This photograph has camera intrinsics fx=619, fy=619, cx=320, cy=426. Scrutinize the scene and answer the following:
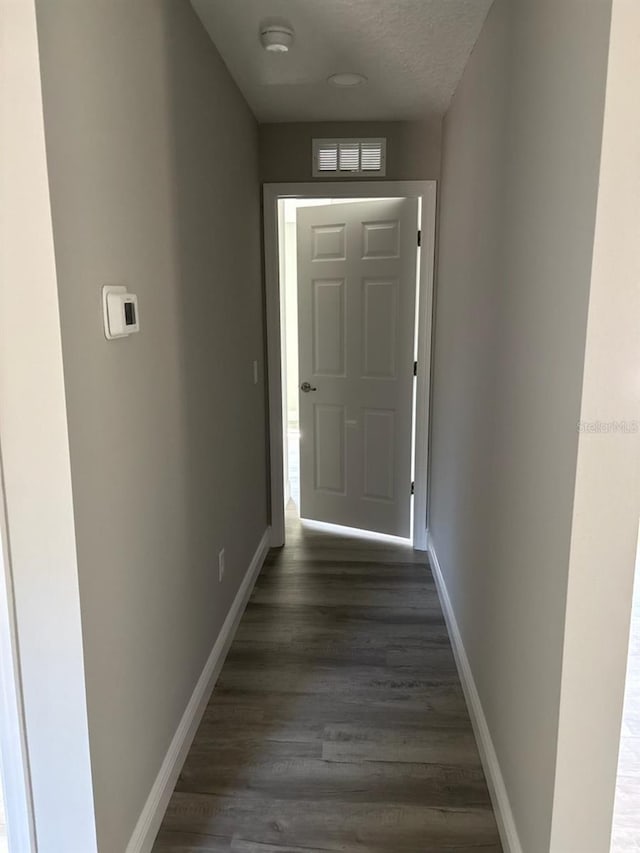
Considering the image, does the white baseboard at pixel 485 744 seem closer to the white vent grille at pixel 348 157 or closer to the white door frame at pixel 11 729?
the white door frame at pixel 11 729

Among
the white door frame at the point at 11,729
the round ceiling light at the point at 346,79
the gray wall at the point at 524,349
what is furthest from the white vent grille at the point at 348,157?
the white door frame at the point at 11,729

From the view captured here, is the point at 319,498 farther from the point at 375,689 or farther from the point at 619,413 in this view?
the point at 619,413

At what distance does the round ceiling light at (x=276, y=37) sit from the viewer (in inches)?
83.8

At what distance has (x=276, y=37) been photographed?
2158 mm

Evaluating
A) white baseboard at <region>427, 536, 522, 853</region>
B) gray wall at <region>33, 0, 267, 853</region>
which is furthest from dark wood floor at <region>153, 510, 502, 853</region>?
gray wall at <region>33, 0, 267, 853</region>

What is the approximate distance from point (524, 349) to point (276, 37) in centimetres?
148

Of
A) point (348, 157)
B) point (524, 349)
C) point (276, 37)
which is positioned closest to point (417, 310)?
point (348, 157)

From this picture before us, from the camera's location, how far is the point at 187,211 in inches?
78.1

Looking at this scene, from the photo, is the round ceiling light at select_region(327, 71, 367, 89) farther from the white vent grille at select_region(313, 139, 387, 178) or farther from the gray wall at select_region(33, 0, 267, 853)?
the white vent grille at select_region(313, 139, 387, 178)

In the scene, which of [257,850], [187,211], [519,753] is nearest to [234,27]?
[187,211]

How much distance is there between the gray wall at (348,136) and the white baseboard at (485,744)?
7.13 feet

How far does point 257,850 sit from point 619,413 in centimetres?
142

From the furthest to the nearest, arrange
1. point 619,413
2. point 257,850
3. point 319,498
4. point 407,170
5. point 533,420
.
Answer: point 319,498 → point 407,170 → point 257,850 → point 533,420 → point 619,413

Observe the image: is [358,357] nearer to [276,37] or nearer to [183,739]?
[276,37]
